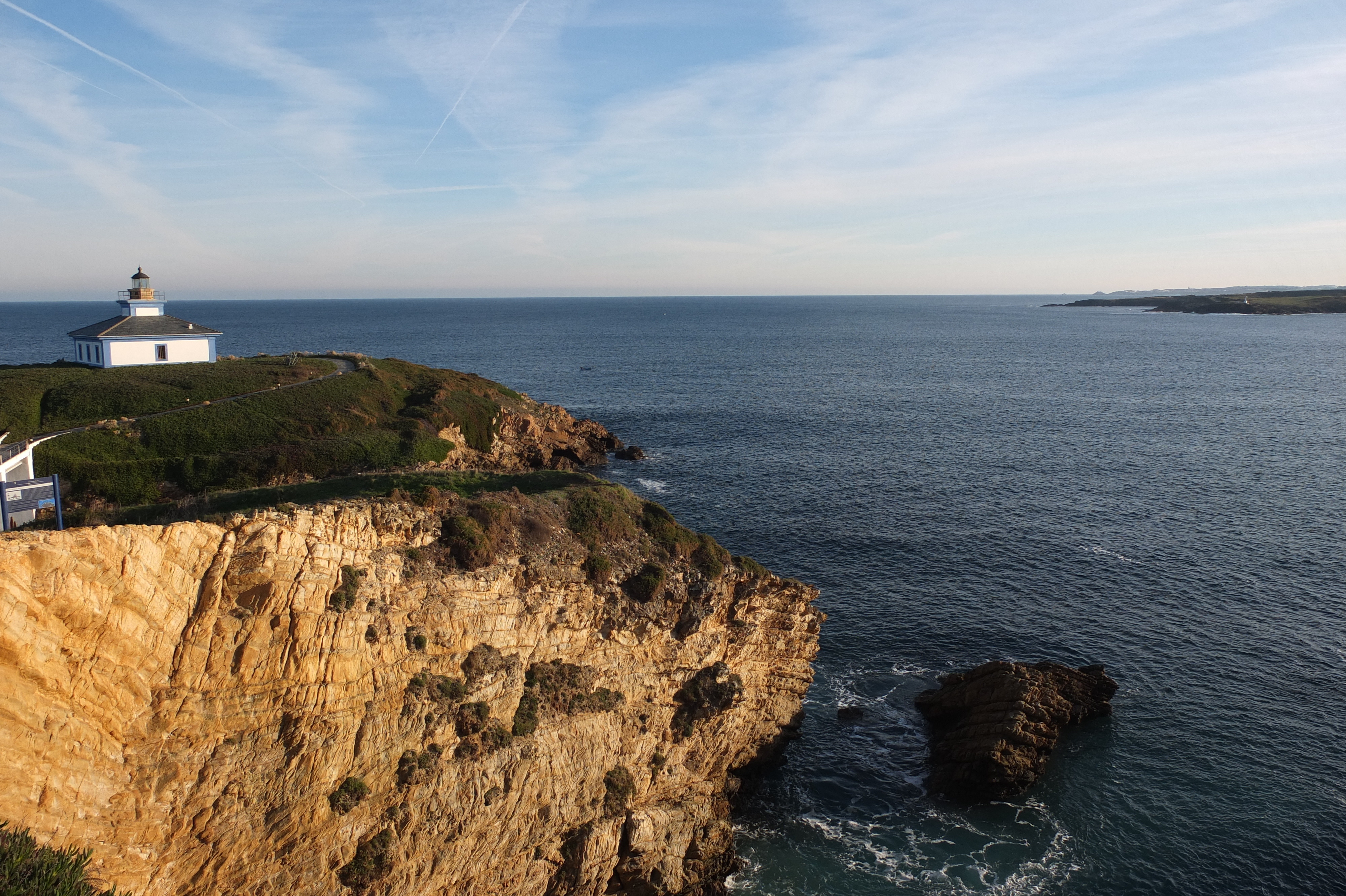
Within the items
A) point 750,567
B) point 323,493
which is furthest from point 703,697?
point 323,493

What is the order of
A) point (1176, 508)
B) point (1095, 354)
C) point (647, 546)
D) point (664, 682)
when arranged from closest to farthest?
point (664, 682), point (647, 546), point (1176, 508), point (1095, 354)

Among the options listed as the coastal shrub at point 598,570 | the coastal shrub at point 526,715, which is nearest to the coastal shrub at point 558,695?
the coastal shrub at point 526,715

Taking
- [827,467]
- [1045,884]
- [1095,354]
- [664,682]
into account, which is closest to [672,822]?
[664,682]

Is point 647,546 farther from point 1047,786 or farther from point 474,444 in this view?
point 474,444

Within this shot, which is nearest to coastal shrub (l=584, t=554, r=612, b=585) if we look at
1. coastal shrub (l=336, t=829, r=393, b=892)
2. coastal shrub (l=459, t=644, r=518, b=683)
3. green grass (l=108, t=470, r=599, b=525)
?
coastal shrub (l=459, t=644, r=518, b=683)

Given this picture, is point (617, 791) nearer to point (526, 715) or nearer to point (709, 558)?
point (526, 715)

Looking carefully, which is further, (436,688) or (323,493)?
(323,493)
